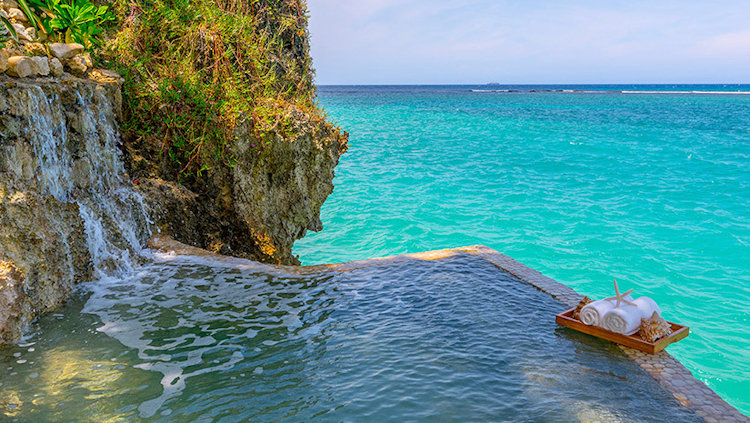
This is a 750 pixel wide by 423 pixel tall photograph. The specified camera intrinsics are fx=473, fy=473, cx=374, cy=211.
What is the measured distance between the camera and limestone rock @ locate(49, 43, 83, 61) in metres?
6.37

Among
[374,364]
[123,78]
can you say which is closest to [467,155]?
[123,78]

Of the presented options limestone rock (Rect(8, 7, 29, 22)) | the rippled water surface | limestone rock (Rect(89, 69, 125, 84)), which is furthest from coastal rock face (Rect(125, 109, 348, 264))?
limestone rock (Rect(8, 7, 29, 22))

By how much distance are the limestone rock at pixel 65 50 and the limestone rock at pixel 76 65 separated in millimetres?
58

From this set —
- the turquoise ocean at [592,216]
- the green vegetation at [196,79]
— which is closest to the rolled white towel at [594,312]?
the turquoise ocean at [592,216]

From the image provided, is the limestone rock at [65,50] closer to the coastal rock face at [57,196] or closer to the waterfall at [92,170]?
the coastal rock face at [57,196]

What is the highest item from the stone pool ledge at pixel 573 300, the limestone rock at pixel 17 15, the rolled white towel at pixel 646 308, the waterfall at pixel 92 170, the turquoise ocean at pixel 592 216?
the limestone rock at pixel 17 15

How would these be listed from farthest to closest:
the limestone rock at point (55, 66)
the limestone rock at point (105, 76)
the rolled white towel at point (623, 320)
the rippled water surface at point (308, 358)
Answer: the limestone rock at point (105, 76)
the limestone rock at point (55, 66)
the rolled white towel at point (623, 320)
the rippled water surface at point (308, 358)

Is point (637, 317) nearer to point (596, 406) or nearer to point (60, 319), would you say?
point (596, 406)

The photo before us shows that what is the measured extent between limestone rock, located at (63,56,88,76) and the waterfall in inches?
13.9

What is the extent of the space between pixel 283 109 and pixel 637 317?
6.53 m

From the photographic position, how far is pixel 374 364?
4.80 m

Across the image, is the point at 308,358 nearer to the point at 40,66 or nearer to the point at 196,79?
the point at 40,66

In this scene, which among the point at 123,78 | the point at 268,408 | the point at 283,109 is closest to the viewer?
the point at 268,408

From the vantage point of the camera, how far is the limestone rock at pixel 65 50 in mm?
6373
